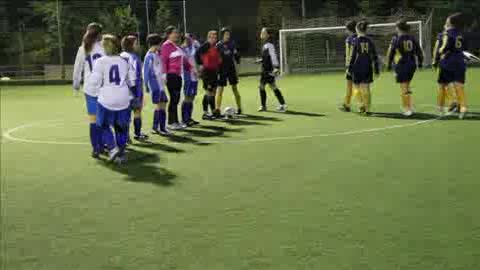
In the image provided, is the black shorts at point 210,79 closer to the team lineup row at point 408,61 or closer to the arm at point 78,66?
the team lineup row at point 408,61

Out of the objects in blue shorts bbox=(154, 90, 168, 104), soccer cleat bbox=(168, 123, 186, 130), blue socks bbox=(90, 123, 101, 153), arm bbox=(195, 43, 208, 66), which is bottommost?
soccer cleat bbox=(168, 123, 186, 130)

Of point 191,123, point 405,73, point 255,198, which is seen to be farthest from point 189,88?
point 255,198

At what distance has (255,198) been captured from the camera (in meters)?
6.82

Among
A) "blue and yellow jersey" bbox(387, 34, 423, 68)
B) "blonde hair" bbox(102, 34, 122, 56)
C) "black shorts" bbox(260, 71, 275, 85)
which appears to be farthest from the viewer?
"black shorts" bbox(260, 71, 275, 85)

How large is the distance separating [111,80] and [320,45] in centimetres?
2515

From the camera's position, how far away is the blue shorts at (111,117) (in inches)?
364

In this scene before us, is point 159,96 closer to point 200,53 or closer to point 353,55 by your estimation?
point 200,53

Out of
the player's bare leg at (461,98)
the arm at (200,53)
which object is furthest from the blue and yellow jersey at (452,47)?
the arm at (200,53)

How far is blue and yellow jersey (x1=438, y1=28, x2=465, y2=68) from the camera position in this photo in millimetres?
12289

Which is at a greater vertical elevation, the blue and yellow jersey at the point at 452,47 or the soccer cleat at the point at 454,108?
the blue and yellow jersey at the point at 452,47

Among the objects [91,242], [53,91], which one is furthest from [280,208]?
[53,91]

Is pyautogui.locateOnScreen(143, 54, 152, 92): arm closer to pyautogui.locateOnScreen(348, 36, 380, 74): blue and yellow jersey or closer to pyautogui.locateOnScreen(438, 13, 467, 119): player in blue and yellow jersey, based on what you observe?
pyautogui.locateOnScreen(348, 36, 380, 74): blue and yellow jersey

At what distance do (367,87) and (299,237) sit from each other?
839 cm

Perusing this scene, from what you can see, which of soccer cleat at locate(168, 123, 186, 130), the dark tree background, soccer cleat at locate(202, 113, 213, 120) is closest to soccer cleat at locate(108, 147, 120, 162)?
soccer cleat at locate(168, 123, 186, 130)
